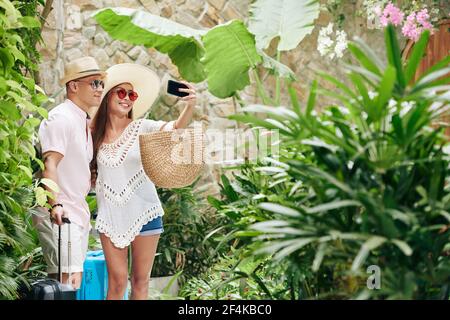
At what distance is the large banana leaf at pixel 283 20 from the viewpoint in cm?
521

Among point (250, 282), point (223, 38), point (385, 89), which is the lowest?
point (250, 282)

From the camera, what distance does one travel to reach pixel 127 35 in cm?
499

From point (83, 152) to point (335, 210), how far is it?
2021 millimetres

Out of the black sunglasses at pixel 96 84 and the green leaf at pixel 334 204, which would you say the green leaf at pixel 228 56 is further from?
the green leaf at pixel 334 204

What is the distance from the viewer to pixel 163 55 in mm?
7777

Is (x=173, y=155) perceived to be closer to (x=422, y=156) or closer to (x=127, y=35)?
(x=127, y=35)

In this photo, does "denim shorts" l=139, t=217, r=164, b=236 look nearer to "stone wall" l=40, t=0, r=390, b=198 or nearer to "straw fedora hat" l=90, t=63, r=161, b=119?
"straw fedora hat" l=90, t=63, r=161, b=119

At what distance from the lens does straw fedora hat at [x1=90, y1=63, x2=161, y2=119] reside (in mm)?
4891

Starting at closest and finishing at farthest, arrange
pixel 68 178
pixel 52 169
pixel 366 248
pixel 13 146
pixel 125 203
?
pixel 366 248 < pixel 13 146 < pixel 52 169 < pixel 68 178 < pixel 125 203

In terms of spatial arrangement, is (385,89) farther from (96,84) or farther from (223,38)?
(96,84)

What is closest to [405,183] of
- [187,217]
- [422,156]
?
[422,156]

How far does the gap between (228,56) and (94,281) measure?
1439 mm

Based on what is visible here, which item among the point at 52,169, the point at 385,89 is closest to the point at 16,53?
A: the point at 52,169

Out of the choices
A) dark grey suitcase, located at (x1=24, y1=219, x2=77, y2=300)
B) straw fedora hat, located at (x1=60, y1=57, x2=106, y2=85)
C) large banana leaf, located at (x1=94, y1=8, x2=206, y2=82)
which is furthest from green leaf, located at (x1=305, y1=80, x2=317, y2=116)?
straw fedora hat, located at (x1=60, y1=57, x2=106, y2=85)
